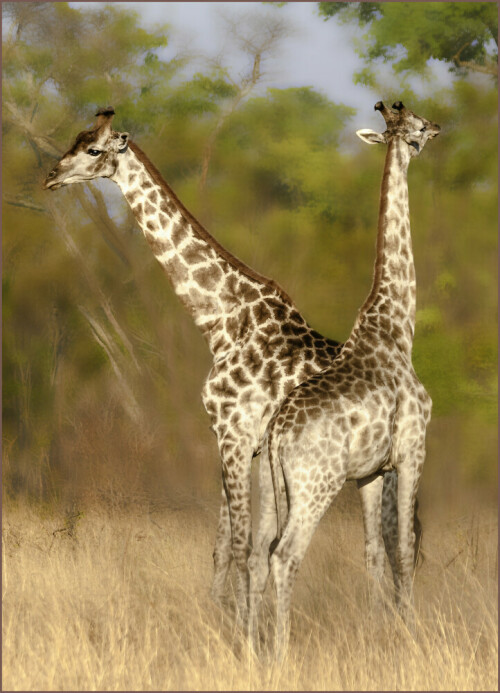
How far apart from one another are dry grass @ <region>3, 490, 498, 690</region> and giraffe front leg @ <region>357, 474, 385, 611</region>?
0.22 m

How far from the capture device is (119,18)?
58.6ft

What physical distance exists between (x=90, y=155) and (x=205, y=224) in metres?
8.85

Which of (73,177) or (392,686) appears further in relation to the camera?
(73,177)

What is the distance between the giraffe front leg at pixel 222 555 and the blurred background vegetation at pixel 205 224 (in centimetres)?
435

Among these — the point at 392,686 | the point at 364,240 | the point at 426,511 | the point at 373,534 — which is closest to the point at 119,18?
the point at 364,240

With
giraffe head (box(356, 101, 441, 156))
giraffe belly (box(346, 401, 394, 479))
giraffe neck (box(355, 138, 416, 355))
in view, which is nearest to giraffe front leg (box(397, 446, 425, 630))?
giraffe belly (box(346, 401, 394, 479))

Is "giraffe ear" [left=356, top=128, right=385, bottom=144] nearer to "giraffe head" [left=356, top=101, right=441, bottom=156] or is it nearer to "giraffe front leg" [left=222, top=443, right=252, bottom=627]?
"giraffe head" [left=356, top=101, right=441, bottom=156]

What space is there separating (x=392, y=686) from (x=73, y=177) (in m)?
4.38

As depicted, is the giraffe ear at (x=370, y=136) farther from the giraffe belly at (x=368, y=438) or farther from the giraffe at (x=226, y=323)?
the giraffe belly at (x=368, y=438)

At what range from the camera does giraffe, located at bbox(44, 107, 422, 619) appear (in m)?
7.27

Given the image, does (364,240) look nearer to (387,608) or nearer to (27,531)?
(27,531)

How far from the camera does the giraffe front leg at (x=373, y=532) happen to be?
272 inches

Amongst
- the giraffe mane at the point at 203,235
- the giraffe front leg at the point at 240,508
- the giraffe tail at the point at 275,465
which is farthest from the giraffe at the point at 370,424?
the giraffe mane at the point at 203,235

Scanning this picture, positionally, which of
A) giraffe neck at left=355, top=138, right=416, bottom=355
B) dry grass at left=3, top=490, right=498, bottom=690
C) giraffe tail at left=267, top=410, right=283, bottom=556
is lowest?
dry grass at left=3, top=490, right=498, bottom=690
